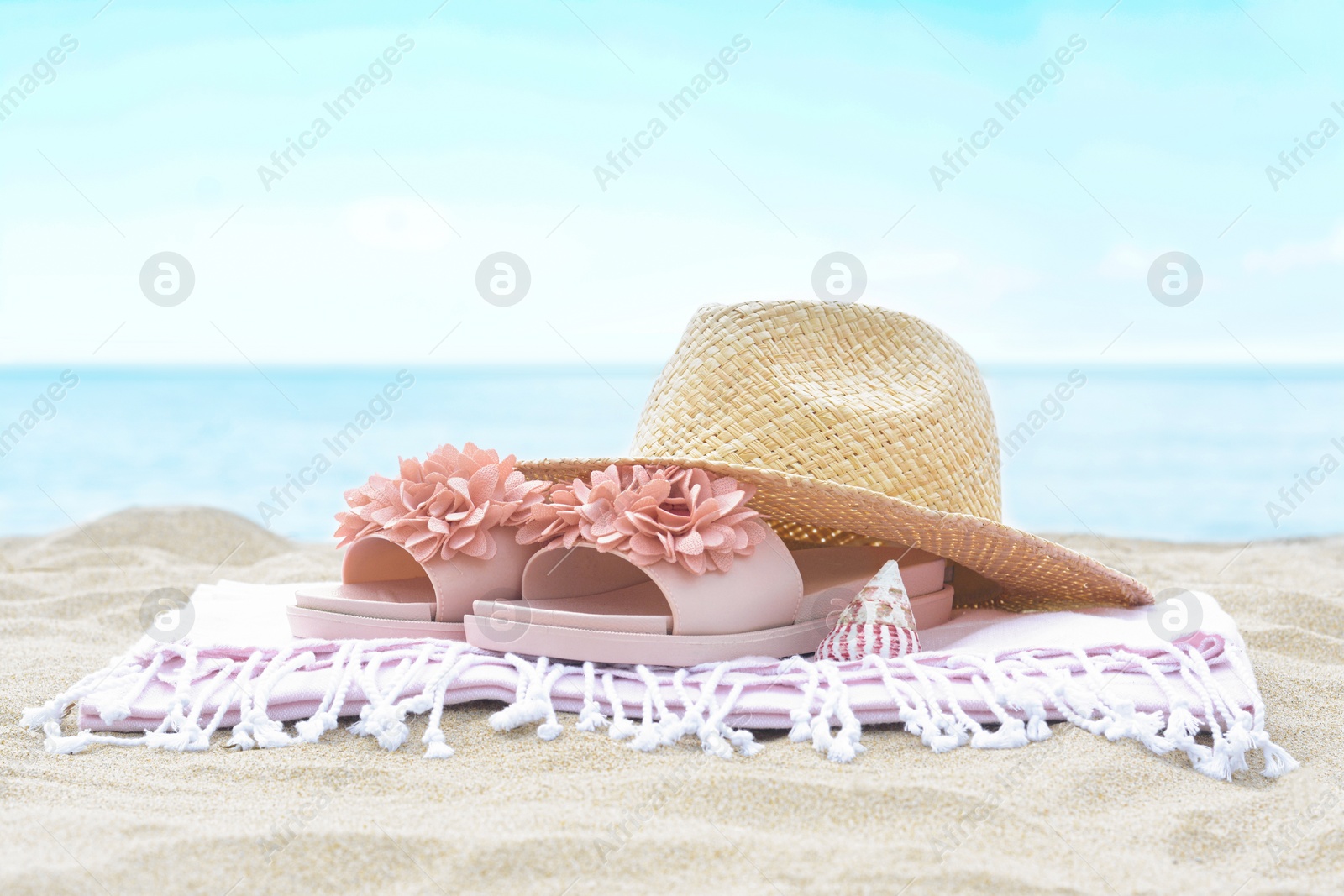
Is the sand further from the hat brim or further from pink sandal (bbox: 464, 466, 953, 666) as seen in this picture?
the hat brim

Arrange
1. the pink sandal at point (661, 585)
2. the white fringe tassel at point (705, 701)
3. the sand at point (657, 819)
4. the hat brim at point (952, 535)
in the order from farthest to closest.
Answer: the hat brim at point (952, 535), the pink sandal at point (661, 585), the white fringe tassel at point (705, 701), the sand at point (657, 819)

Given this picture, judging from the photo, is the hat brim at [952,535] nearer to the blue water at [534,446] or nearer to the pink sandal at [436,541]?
the pink sandal at [436,541]

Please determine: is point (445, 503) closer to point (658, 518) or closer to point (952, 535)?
point (658, 518)

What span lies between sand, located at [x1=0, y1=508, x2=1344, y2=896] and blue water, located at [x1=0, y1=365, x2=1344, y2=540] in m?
1.56

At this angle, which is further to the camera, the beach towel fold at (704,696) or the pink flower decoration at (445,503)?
the pink flower decoration at (445,503)

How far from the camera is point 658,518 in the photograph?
1797mm

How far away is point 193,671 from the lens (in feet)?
5.73

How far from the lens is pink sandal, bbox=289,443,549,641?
1.89m

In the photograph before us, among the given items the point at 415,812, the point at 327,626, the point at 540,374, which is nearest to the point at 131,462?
the point at 327,626

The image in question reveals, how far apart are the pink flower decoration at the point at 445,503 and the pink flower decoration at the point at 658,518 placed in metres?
0.08

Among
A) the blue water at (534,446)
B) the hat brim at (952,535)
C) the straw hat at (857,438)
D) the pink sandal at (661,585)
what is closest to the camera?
the pink sandal at (661,585)

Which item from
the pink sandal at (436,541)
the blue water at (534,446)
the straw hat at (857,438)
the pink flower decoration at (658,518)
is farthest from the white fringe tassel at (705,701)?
the blue water at (534,446)

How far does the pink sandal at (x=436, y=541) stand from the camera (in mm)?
1886

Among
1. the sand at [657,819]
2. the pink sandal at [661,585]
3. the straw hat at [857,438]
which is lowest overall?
the sand at [657,819]
